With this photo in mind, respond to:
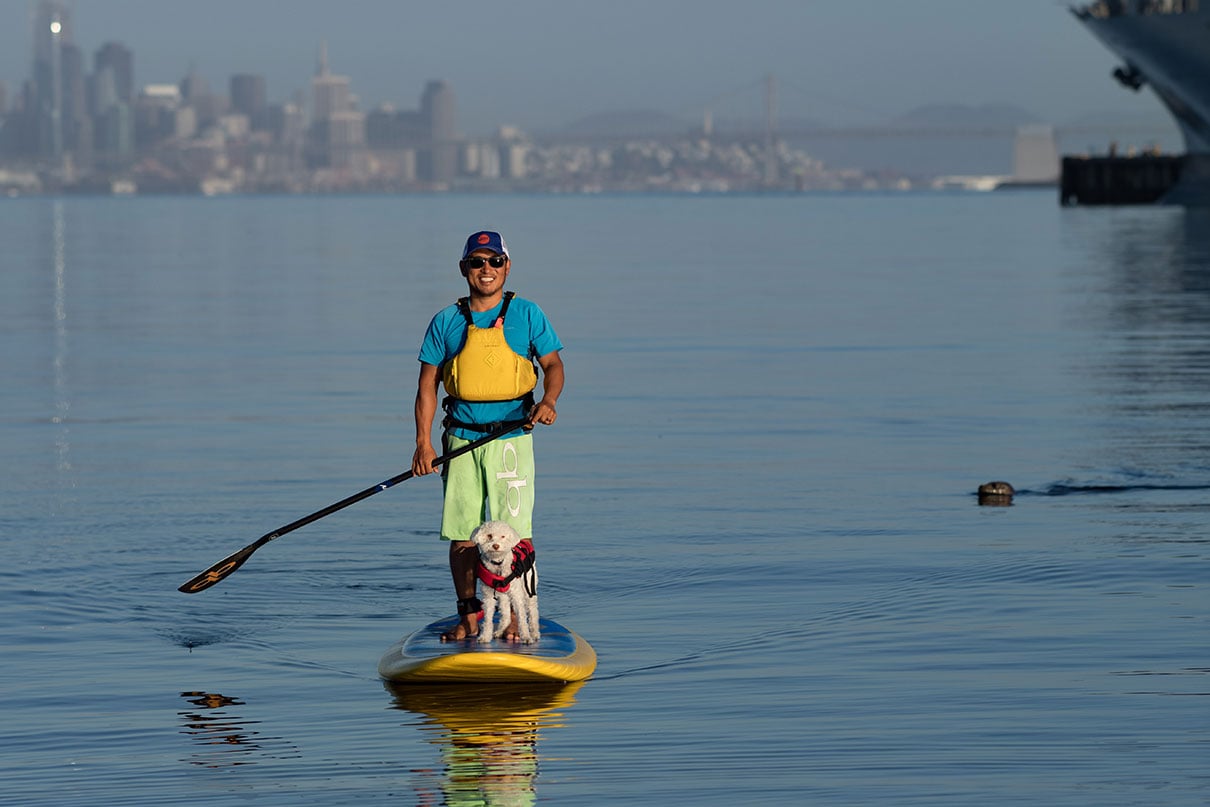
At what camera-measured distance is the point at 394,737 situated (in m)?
9.10

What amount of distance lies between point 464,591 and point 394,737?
134 centimetres

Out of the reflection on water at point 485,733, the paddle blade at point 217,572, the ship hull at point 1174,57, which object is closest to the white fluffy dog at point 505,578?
the reflection on water at point 485,733

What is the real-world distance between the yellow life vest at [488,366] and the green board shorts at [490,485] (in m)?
0.24

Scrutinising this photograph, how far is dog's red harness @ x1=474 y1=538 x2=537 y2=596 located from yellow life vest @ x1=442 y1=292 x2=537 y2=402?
2.45 feet

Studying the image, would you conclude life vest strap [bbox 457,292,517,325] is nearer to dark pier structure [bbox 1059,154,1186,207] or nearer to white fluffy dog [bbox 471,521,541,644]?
white fluffy dog [bbox 471,521,541,644]

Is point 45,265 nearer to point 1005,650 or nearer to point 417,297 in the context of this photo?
point 417,297

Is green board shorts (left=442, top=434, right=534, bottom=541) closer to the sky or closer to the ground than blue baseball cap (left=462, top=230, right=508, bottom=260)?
closer to the ground

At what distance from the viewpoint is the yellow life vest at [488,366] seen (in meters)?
9.99

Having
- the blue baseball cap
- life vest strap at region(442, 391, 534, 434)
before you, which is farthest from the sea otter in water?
the blue baseball cap

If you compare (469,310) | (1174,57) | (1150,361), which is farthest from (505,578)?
(1174,57)

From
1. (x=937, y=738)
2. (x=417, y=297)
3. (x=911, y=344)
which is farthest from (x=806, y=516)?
(x=417, y=297)

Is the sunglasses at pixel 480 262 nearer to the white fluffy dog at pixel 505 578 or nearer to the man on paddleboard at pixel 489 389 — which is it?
the man on paddleboard at pixel 489 389

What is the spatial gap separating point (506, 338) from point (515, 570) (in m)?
1.13

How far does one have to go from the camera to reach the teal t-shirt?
10039 mm
